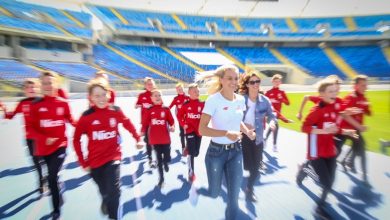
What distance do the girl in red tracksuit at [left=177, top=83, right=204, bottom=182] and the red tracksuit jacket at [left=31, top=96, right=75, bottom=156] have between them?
234 centimetres

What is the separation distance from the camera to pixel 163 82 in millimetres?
36500

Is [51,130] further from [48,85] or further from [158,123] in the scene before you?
[158,123]

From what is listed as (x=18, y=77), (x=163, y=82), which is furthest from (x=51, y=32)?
(x=163, y=82)

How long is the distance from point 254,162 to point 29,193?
13.7ft

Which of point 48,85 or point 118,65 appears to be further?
point 118,65

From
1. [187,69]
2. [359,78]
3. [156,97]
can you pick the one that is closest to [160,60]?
[187,69]

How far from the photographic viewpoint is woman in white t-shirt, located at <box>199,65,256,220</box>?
2.90m

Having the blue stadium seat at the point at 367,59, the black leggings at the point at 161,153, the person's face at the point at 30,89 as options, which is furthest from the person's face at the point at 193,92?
the blue stadium seat at the point at 367,59

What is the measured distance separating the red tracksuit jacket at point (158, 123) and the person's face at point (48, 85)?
5.61ft

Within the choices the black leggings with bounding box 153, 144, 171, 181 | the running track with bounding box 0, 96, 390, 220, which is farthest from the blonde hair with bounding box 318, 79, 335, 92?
the black leggings with bounding box 153, 144, 171, 181

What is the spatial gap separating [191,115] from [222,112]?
249cm

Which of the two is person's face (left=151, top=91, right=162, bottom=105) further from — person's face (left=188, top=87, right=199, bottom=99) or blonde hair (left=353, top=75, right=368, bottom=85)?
blonde hair (left=353, top=75, right=368, bottom=85)

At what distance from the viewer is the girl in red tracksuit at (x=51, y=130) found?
3576 mm

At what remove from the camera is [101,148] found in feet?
10.3
